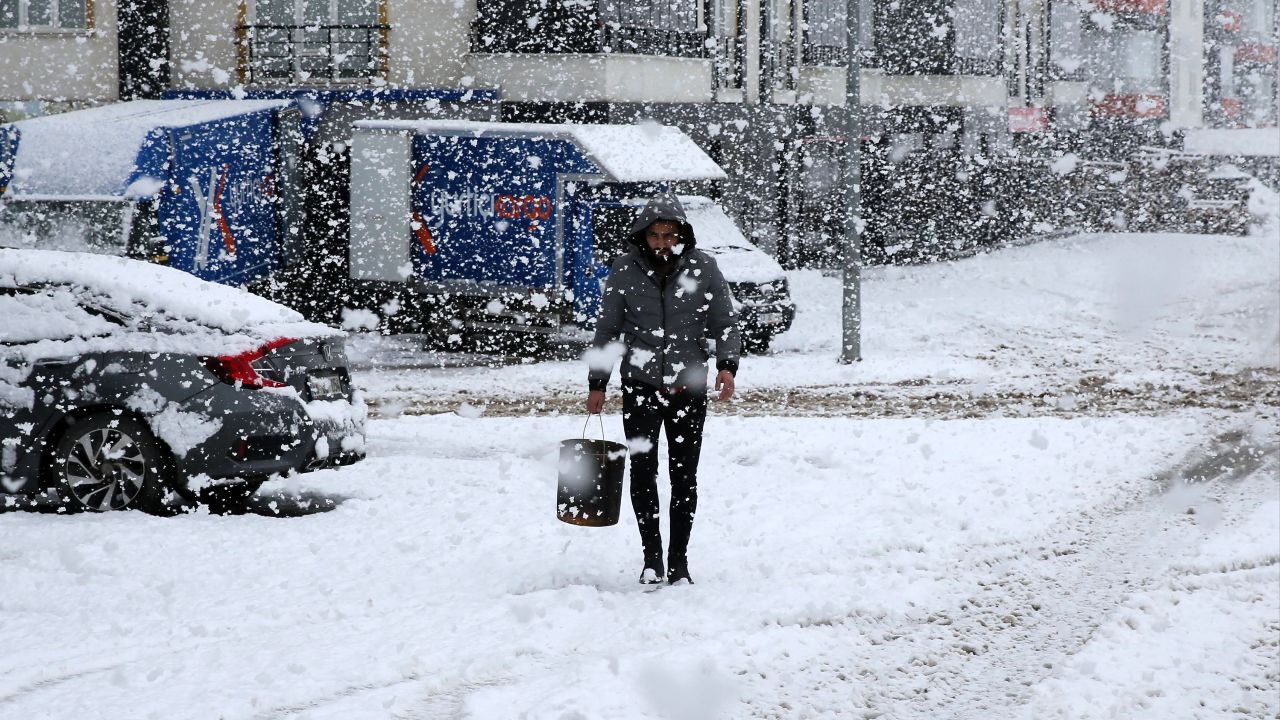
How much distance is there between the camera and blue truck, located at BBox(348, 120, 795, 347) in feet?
55.2

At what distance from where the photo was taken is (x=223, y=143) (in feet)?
60.5

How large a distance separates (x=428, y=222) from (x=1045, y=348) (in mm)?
7226

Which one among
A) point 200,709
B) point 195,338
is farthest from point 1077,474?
point 200,709

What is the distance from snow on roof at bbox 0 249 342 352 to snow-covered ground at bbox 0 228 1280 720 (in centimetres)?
103

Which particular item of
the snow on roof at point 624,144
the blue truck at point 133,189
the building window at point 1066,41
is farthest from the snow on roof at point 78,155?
the building window at point 1066,41

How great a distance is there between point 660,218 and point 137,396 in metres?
3.24

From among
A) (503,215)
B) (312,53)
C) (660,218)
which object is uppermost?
(312,53)

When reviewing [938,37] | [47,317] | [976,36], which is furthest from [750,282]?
[976,36]

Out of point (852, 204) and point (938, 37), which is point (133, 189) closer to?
point (852, 204)

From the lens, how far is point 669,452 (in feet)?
22.6

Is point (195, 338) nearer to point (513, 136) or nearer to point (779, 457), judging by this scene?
point (779, 457)

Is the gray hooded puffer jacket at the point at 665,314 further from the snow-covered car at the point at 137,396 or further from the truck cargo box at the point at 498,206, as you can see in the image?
the truck cargo box at the point at 498,206

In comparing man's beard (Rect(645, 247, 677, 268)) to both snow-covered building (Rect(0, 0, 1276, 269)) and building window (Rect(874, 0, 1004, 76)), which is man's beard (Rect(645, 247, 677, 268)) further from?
building window (Rect(874, 0, 1004, 76))

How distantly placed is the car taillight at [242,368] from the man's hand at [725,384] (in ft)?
9.16
